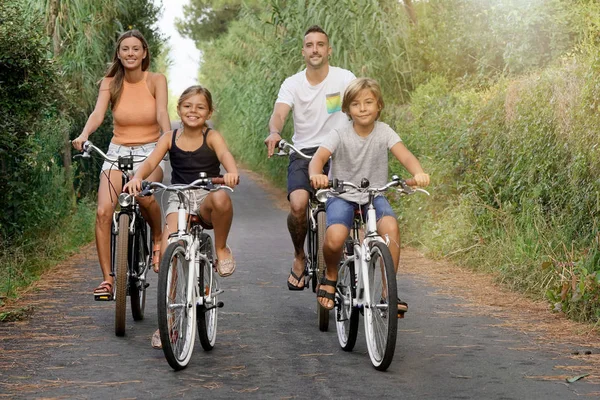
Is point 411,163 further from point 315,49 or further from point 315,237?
point 315,49

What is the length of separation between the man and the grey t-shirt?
1.09m

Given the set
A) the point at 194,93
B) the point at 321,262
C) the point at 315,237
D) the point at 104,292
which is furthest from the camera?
the point at 315,237

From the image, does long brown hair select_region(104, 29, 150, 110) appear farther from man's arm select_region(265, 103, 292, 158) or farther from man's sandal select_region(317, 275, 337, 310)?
man's sandal select_region(317, 275, 337, 310)

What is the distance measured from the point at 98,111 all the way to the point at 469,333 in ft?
10.4

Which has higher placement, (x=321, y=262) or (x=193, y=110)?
(x=193, y=110)

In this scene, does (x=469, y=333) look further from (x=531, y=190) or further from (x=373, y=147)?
(x=531, y=190)

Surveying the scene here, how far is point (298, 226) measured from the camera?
785 centimetres

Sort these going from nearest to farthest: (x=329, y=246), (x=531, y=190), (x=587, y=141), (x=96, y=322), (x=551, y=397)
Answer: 1. (x=551, y=397)
2. (x=329, y=246)
3. (x=96, y=322)
4. (x=587, y=141)
5. (x=531, y=190)

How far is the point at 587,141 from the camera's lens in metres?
8.51

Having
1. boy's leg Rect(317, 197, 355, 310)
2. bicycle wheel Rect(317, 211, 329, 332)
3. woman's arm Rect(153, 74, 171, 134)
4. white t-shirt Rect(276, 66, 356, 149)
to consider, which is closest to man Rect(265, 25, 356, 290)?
white t-shirt Rect(276, 66, 356, 149)

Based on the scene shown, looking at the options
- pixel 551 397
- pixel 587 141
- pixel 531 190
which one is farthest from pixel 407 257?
pixel 551 397

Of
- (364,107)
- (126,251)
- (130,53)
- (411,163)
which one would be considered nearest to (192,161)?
(126,251)

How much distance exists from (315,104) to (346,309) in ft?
6.42

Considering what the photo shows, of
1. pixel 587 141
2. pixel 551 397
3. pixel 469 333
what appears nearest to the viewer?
pixel 551 397
